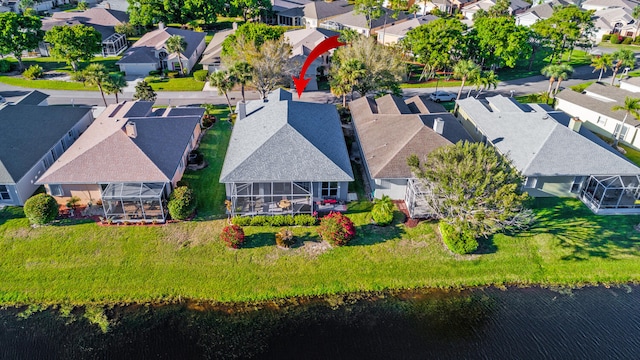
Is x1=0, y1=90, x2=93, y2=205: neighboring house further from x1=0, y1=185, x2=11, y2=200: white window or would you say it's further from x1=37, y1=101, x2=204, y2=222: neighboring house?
→ x1=37, y1=101, x2=204, y2=222: neighboring house

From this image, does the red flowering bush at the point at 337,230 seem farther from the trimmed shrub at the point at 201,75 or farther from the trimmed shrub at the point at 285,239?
the trimmed shrub at the point at 201,75

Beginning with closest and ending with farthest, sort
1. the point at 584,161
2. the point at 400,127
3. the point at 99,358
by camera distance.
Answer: the point at 99,358 < the point at 584,161 < the point at 400,127

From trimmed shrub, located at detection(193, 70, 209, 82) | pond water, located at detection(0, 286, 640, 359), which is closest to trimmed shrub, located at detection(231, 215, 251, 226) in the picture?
pond water, located at detection(0, 286, 640, 359)

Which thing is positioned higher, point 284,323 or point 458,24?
point 458,24

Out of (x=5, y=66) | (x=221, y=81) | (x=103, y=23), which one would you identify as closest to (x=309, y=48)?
(x=221, y=81)

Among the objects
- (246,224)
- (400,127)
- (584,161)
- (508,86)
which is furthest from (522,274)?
(508,86)

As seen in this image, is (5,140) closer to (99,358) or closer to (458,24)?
(99,358)
